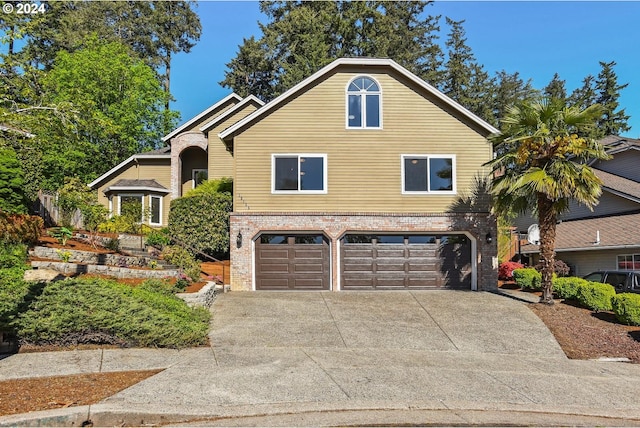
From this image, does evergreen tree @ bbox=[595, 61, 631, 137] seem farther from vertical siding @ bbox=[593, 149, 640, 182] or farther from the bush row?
the bush row

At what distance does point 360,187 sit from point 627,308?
8872mm

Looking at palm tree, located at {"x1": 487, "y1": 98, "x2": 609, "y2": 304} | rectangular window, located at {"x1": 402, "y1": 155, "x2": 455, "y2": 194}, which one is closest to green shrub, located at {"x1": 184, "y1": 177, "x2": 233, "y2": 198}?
rectangular window, located at {"x1": 402, "y1": 155, "x2": 455, "y2": 194}

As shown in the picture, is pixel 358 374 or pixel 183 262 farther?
pixel 183 262

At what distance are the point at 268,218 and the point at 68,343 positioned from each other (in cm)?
839

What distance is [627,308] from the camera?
40.1ft

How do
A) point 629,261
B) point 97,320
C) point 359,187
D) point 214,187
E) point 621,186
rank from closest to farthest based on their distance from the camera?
point 97,320, point 359,187, point 629,261, point 214,187, point 621,186

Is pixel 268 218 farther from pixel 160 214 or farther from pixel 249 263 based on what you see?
pixel 160 214

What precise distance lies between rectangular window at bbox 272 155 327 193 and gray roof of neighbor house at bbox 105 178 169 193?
400 inches

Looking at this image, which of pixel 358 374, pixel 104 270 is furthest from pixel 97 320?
pixel 358 374

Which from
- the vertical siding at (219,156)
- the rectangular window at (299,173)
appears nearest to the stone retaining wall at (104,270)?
the rectangular window at (299,173)

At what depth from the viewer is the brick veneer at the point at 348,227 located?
16141 mm

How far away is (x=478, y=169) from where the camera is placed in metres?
16.9

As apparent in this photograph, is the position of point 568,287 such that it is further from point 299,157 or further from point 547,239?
point 299,157

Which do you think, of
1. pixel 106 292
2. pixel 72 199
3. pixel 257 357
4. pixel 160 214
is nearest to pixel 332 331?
pixel 257 357
